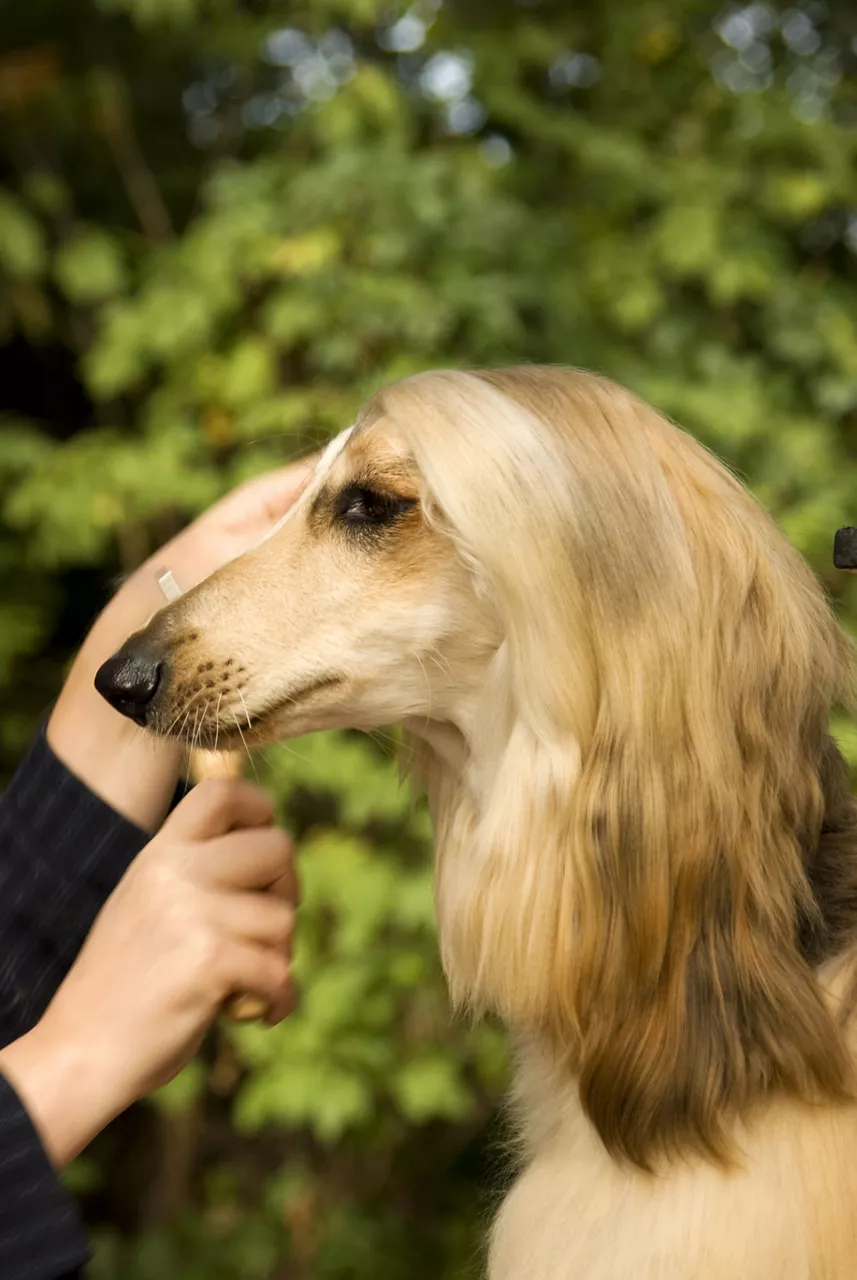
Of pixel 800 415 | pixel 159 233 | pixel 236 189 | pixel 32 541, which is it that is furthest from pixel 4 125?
pixel 800 415

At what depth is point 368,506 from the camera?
3.62ft

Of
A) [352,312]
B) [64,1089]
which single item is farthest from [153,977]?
[352,312]

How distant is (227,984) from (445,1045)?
1.48m

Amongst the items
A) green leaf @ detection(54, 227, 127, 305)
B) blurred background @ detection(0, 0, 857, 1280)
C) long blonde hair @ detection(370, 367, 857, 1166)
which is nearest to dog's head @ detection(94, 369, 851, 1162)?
long blonde hair @ detection(370, 367, 857, 1166)

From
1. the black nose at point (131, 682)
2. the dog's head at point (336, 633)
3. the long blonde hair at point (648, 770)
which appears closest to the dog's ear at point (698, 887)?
the long blonde hair at point (648, 770)

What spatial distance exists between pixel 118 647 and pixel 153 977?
1.39ft

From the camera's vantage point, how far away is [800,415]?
257 centimetres

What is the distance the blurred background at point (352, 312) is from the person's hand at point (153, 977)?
4.03 feet

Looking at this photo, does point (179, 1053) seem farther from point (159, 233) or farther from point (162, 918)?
point (159, 233)

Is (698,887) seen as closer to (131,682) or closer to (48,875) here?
(131,682)

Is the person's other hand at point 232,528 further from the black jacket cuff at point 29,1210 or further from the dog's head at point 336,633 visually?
the black jacket cuff at point 29,1210

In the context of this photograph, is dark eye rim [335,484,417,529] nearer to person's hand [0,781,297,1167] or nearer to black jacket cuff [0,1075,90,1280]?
person's hand [0,781,297,1167]

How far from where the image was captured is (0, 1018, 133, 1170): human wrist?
0.81 metres

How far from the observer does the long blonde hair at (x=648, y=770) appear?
0.97 metres
